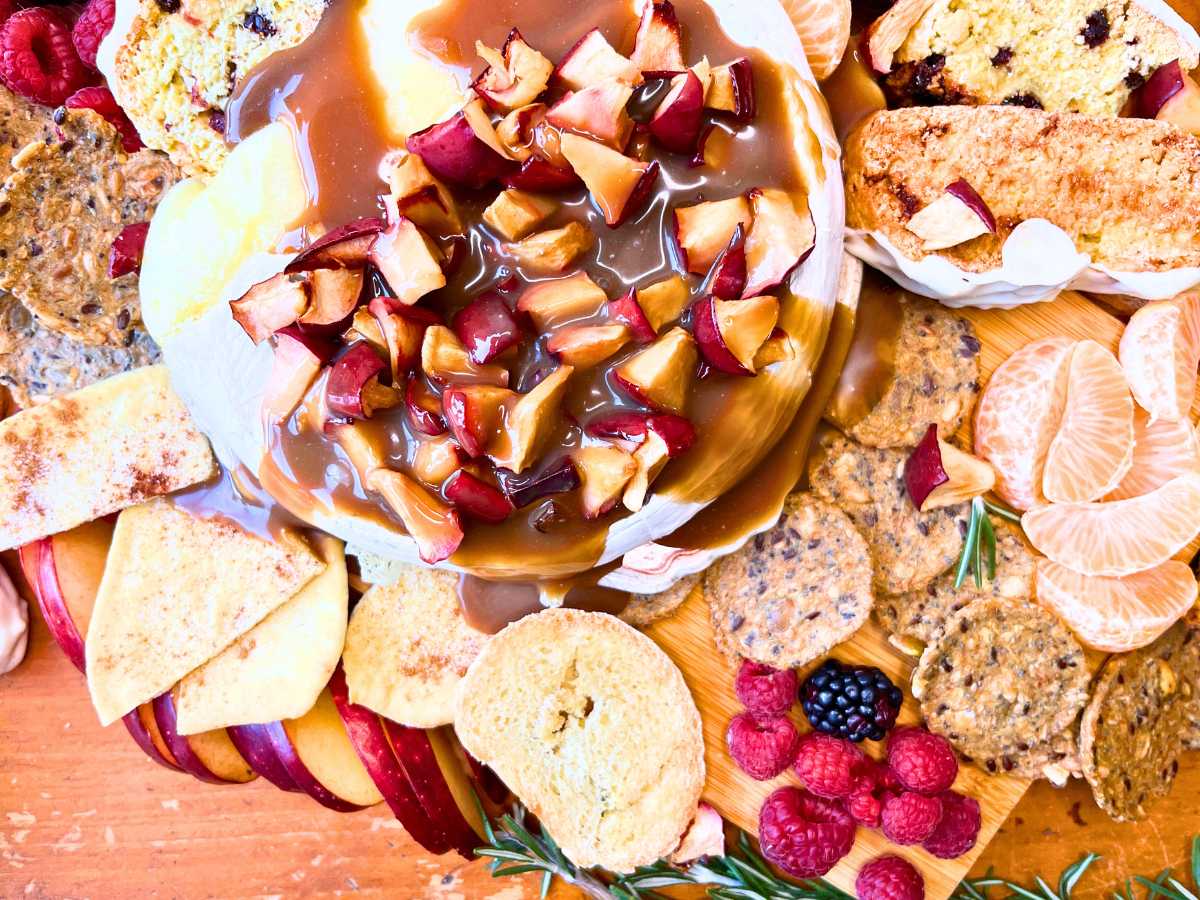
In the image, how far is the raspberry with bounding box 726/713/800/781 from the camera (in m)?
2.23

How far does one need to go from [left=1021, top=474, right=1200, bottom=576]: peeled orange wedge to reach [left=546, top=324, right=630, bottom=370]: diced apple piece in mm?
1093

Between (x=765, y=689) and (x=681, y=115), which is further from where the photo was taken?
(x=765, y=689)

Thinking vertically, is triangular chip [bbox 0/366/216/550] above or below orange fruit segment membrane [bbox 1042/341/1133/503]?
above

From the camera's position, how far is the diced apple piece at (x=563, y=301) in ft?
5.89

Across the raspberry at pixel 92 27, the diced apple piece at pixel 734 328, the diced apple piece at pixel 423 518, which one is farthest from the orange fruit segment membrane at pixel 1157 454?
the raspberry at pixel 92 27

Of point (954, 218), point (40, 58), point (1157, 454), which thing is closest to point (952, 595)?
point (1157, 454)

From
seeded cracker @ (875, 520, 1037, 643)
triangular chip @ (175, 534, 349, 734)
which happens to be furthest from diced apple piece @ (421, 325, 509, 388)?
seeded cracker @ (875, 520, 1037, 643)

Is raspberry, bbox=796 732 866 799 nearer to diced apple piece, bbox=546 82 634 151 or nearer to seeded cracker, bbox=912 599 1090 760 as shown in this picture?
seeded cracker, bbox=912 599 1090 760

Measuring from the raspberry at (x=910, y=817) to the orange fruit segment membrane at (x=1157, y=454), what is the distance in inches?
32.3

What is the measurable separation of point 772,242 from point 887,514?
2.64 ft

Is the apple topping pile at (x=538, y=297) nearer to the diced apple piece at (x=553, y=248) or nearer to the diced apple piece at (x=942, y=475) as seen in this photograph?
the diced apple piece at (x=553, y=248)

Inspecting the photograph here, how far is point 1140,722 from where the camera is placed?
2293 mm

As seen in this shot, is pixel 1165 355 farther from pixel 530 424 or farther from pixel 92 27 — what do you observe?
pixel 92 27

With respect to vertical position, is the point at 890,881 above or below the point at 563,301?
below
